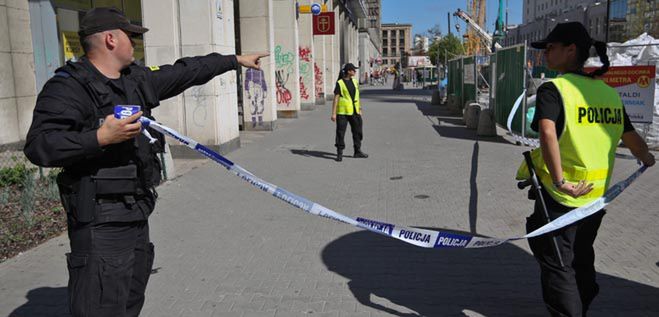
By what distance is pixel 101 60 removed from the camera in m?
2.79

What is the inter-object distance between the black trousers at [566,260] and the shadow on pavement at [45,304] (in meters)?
3.30

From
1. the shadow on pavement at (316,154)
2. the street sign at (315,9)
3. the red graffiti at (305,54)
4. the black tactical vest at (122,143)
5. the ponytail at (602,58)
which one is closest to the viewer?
the black tactical vest at (122,143)

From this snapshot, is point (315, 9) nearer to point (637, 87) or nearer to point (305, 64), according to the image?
point (305, 64)

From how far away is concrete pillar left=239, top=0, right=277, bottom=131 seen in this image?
51.1ft

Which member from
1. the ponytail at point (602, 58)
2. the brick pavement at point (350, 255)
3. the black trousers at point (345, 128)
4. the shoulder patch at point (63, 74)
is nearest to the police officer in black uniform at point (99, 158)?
the shoulder patch at point (63, 74)

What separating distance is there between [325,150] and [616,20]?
2509 inches

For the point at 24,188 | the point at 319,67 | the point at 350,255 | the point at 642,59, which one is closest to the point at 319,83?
the point at 319,67

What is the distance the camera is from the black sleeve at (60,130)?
8.04 feet

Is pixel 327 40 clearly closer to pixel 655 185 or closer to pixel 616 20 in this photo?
pixel 655 185

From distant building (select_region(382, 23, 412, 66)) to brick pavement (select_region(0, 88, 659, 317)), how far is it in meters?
159

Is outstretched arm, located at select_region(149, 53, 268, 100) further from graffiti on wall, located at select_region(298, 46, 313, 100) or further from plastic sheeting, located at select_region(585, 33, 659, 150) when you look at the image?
graffiti on wall, located at select_region(298, 46, 313, 100)

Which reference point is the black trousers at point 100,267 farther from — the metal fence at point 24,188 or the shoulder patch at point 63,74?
the metal fence at point 24,188

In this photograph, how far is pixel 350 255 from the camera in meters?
5.35

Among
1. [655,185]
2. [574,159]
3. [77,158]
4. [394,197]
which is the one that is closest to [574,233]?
[574,159]
